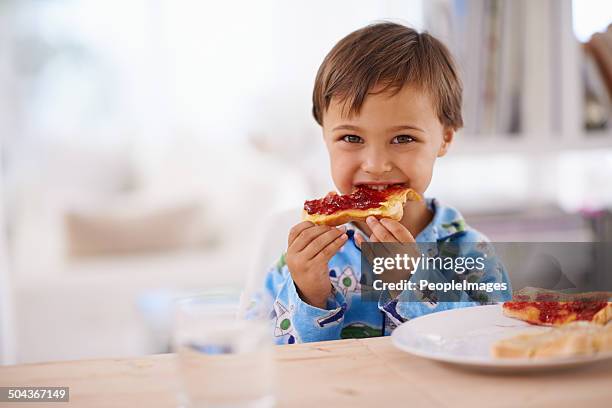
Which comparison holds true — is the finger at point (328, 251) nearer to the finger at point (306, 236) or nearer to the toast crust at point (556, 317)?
the finger at point (306, 236)

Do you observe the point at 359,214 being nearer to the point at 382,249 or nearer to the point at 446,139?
the point at 382,249

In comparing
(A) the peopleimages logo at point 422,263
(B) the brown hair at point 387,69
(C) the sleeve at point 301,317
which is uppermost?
(B) the brown hair at point 387,69

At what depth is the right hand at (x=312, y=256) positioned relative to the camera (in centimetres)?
118

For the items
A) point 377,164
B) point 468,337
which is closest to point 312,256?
point 377,164

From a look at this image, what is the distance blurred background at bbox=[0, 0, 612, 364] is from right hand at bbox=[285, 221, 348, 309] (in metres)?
1.66

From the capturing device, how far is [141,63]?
4668 mm

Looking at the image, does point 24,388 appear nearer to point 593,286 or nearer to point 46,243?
point 593,286

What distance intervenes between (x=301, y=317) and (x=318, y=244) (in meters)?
0.14

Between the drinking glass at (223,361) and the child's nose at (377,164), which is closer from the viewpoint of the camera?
the drinking glass at (223,361)

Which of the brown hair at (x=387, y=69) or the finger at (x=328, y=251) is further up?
the brown hair at (x=387, y=69)

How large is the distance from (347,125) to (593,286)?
522mm

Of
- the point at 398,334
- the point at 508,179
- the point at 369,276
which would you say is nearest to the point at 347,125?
the point at 369,276

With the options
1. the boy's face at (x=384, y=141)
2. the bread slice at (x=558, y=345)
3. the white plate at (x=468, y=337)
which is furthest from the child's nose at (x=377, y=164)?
the bread slice at (x=558, y=345)

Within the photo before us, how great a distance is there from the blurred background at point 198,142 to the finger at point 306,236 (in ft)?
5.42
